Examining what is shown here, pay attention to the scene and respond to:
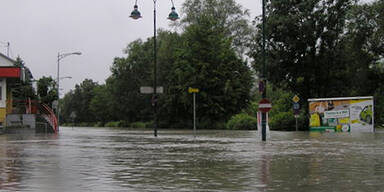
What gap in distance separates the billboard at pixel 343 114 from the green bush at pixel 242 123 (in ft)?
43.2

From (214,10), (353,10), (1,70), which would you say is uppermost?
(214,10)

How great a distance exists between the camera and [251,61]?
59969 mm

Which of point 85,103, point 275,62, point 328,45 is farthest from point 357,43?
point 85,103

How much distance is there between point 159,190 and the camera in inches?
367

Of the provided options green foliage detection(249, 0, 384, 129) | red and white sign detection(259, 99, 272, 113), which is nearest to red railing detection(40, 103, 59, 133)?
green foliage detection(249, 0, 384, 129)

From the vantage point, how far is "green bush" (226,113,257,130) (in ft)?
199

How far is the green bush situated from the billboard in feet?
43.2

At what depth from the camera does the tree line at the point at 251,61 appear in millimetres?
52969

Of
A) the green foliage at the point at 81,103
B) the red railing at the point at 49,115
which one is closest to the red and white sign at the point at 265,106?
the red railing at the point at 49,115

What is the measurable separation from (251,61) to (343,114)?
53.6ft

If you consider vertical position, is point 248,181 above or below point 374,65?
below

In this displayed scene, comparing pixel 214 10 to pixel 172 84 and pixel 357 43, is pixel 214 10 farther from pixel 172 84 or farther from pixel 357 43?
pixel 357 43

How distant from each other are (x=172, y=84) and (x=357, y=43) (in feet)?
90.1

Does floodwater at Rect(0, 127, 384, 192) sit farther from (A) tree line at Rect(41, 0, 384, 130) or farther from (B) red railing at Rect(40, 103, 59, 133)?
(A) tree line at Rect(41, 0, 384, 130)
